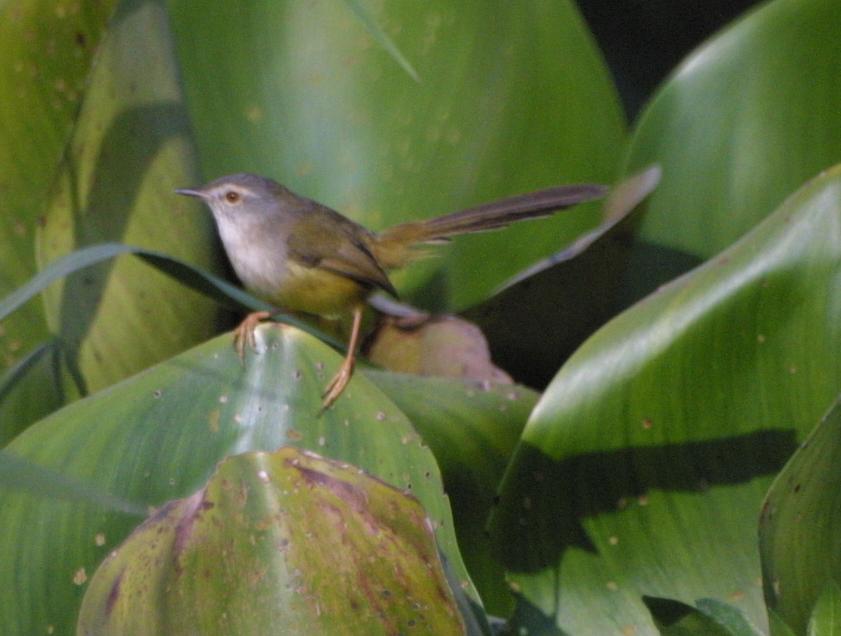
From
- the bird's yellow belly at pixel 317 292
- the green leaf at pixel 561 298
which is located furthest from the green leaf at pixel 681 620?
the bird's yellow belly at pixel 317 292

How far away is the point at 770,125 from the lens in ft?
5.65

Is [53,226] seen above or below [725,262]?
above

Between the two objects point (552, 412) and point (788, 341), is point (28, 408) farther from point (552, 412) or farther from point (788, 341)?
point (788, 341)

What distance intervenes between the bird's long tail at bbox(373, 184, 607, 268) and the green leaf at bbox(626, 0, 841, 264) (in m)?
0.19

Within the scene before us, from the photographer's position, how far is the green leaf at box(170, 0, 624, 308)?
69.4 inches

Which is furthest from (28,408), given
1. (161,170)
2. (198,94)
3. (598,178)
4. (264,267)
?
(598,178)

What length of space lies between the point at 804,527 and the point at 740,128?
90 centimetres

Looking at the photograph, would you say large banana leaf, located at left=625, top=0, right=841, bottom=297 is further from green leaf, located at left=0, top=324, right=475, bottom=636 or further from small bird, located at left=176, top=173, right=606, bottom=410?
green leaf, located at left=0, top=324, right=475, bottom=636

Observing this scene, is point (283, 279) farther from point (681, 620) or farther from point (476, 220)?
point (681, 620)

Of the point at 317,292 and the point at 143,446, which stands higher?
the point at 143,446

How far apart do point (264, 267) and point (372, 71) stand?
1.15 feet

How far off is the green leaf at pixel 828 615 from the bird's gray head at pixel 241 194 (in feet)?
3.14

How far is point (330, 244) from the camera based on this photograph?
5.63 ft

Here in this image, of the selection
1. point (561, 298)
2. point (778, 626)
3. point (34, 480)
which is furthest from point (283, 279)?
point (778, 626)
